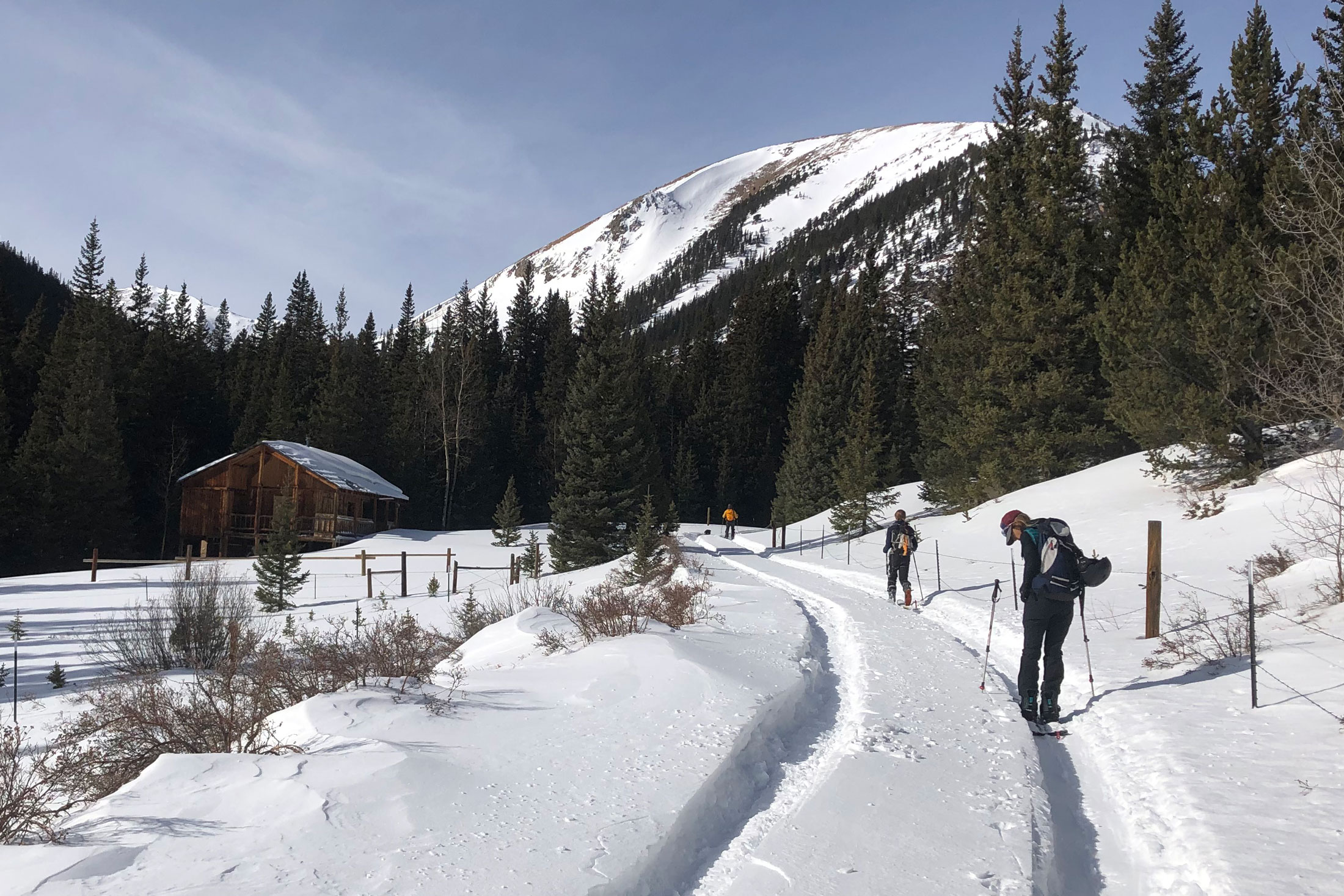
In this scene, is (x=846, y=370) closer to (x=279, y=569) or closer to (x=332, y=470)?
(x=332, y=470)

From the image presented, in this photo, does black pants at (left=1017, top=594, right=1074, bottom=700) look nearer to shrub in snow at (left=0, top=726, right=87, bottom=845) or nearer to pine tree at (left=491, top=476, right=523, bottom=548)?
shrub in snow at (left=0, top=726, right=87, bottom=845)

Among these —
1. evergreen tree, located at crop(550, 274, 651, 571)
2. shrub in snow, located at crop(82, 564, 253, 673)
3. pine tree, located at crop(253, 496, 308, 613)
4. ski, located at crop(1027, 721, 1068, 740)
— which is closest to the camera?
ski, located at crop(1027, 721, 1068, 740)

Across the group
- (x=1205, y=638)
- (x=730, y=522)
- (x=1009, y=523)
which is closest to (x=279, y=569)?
(x=730, y=522)

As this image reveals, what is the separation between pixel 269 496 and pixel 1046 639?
44.0 metres

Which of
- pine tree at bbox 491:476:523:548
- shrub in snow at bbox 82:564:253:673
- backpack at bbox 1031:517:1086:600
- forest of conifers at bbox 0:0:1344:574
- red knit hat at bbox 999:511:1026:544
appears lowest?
shrub in snow at bbox 82:564:253:673

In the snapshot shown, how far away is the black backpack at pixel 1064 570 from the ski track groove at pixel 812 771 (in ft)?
6.47

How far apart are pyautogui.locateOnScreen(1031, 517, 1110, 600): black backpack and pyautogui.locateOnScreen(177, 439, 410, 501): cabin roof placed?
3853 cm

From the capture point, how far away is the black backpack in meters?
6.82

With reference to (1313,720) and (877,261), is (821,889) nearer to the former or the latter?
(1313,720)

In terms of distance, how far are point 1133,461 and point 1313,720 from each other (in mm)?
21427

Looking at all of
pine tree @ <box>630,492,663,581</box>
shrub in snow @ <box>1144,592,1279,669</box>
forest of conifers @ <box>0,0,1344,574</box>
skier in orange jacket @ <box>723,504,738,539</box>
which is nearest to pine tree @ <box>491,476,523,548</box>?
forest of conifers @ <box>0,0,1344,574</box>

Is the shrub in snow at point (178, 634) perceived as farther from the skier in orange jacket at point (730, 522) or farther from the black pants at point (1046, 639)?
the skier in orange jacket at point (730, 522)

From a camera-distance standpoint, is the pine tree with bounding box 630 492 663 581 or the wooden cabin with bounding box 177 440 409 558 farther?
the wooden cabin with bounding box 177 440 409 558

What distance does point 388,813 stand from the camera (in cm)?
409
